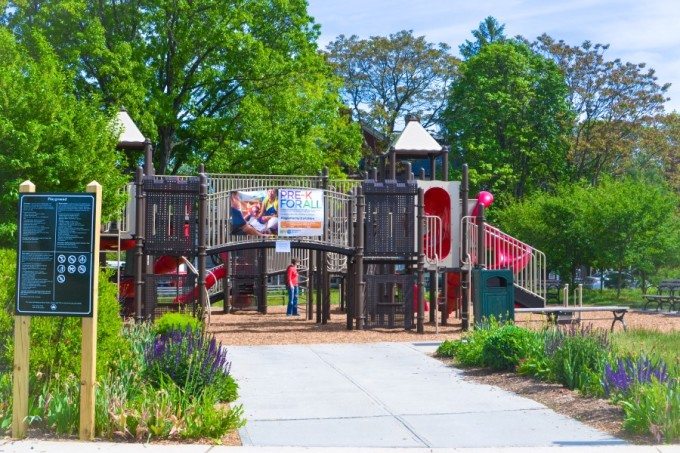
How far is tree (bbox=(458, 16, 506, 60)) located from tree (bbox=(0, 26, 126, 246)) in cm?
4335

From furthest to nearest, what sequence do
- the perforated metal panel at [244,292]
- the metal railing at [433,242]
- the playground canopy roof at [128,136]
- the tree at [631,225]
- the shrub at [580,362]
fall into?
the tree at [631,225], the perforated metal panel at [244,292], the playground canopy roof at [128,136], the metal railing at [433,242], the shrub at [580,362]

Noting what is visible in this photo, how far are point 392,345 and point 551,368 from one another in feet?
18.7

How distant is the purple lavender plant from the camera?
372 inches

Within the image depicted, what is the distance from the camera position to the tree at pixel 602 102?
155ft

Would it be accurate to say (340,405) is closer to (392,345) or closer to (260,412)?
(260,412)

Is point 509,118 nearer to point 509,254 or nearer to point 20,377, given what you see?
point 509,254

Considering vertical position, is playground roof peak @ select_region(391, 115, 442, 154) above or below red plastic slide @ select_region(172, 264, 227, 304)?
above

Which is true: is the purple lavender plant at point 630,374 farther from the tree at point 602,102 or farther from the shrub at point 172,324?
Answer: the tree at point 602,102

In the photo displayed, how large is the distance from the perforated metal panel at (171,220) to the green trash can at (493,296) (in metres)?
6.14

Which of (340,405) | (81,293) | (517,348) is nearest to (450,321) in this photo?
(517,348)

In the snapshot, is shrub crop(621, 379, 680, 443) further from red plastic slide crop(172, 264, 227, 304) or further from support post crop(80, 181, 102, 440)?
red plastic slide crop(172, 264, 227, 304)

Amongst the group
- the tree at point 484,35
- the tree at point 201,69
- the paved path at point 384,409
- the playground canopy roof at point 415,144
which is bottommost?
the paved path at point 384,409

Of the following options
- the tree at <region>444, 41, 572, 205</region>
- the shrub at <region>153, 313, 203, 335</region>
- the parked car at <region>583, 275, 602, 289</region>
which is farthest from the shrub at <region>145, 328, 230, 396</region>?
the parked car at <region>583, 275, 602, 289</region>

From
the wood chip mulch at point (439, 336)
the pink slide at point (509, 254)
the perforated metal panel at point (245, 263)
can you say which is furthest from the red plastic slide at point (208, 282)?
the pink slide at point (509, 254)
